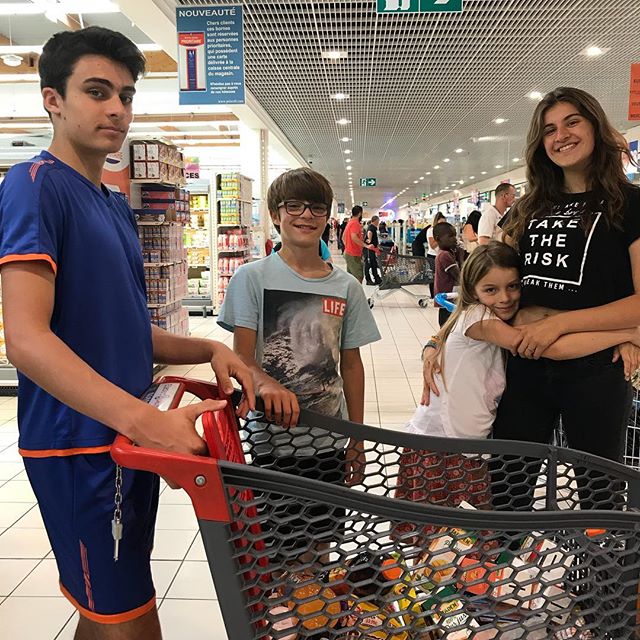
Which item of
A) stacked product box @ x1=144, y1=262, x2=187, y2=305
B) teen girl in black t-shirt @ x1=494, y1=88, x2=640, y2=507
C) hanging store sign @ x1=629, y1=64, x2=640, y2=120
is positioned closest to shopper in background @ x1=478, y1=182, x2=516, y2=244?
hanging store sign @ x1=629, y1=64, x2=640, y2=120

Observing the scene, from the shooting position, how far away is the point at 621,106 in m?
12.4

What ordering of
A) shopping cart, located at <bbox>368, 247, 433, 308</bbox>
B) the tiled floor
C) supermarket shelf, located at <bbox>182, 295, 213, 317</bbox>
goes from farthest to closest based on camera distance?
1. shopping cart, located at <bbox>368, 247, 433, 308</bbox>
2. supermarket shelf, located at <bbox>182, 295, 213, 317</bbox>
3. the tiled floor

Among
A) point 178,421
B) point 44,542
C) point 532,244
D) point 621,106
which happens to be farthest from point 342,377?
point 621,106

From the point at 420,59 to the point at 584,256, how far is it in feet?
24.3

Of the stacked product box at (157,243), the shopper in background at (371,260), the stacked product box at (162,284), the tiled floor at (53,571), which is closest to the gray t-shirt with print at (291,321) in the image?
the tiled floor at (53,571)

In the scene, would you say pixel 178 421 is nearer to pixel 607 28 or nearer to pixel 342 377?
pixel 342 377

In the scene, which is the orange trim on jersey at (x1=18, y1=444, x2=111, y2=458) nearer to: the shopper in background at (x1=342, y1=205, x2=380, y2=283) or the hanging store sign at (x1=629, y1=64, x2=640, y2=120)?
the hanging store sign at (x1=629, y1=64, x2=640, y2=120)

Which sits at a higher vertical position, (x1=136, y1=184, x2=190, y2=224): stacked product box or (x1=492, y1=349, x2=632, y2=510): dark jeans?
(x1=136, y1=184, x2=190, y2=224): stacked product box

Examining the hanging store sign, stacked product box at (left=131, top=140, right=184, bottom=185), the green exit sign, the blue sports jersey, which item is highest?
the green exit sign

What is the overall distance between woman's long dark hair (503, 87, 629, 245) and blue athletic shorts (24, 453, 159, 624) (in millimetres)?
1414

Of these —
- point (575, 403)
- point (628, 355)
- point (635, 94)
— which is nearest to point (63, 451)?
point (575, 403)

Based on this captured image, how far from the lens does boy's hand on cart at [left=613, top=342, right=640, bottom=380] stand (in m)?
1.78

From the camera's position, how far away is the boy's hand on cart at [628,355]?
1.78 metres

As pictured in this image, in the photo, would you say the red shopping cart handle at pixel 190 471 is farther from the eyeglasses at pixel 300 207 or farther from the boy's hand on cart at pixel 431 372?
the boy's hand on cart at pixel 431 372
